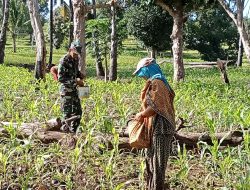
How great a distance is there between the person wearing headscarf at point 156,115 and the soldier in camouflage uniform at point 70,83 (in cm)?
250

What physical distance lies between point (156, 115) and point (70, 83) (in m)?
2.91

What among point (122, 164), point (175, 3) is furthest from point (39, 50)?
point (122, 164)

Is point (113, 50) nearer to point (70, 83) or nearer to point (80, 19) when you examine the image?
point (80, 19)

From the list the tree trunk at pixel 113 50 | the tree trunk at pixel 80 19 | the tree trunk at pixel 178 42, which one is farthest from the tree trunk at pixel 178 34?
the tree trunk at pixel 80 19

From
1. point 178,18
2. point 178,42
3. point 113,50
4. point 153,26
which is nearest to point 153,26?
point 153,26

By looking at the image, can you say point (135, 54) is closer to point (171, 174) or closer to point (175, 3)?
point (175, 3)

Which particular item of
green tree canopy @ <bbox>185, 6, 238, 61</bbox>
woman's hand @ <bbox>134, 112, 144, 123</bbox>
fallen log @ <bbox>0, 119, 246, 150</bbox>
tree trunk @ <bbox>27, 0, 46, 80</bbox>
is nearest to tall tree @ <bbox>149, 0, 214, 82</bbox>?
tree trunk @ <bbox>27, 0, 46, 80</bbox>

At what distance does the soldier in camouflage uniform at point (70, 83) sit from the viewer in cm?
697

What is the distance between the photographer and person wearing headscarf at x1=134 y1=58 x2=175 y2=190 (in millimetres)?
4438

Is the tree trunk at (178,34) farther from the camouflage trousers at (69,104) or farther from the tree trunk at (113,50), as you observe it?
the camouflage trousers at (69,104)

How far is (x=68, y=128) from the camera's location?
6.56 m

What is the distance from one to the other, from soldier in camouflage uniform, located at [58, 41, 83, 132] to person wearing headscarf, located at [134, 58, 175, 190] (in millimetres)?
2498

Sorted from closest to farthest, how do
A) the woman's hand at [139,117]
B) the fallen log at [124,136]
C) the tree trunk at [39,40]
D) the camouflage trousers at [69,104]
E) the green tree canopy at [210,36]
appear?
1. the woman's hand at [139,117]
2. the fallen log at [124,136]
3. the camouflage trousers at [69,104]
4. the tree trunk at [39,40]
5. the green tree canopy at [210,36]

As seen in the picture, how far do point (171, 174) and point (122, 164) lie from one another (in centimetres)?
68
